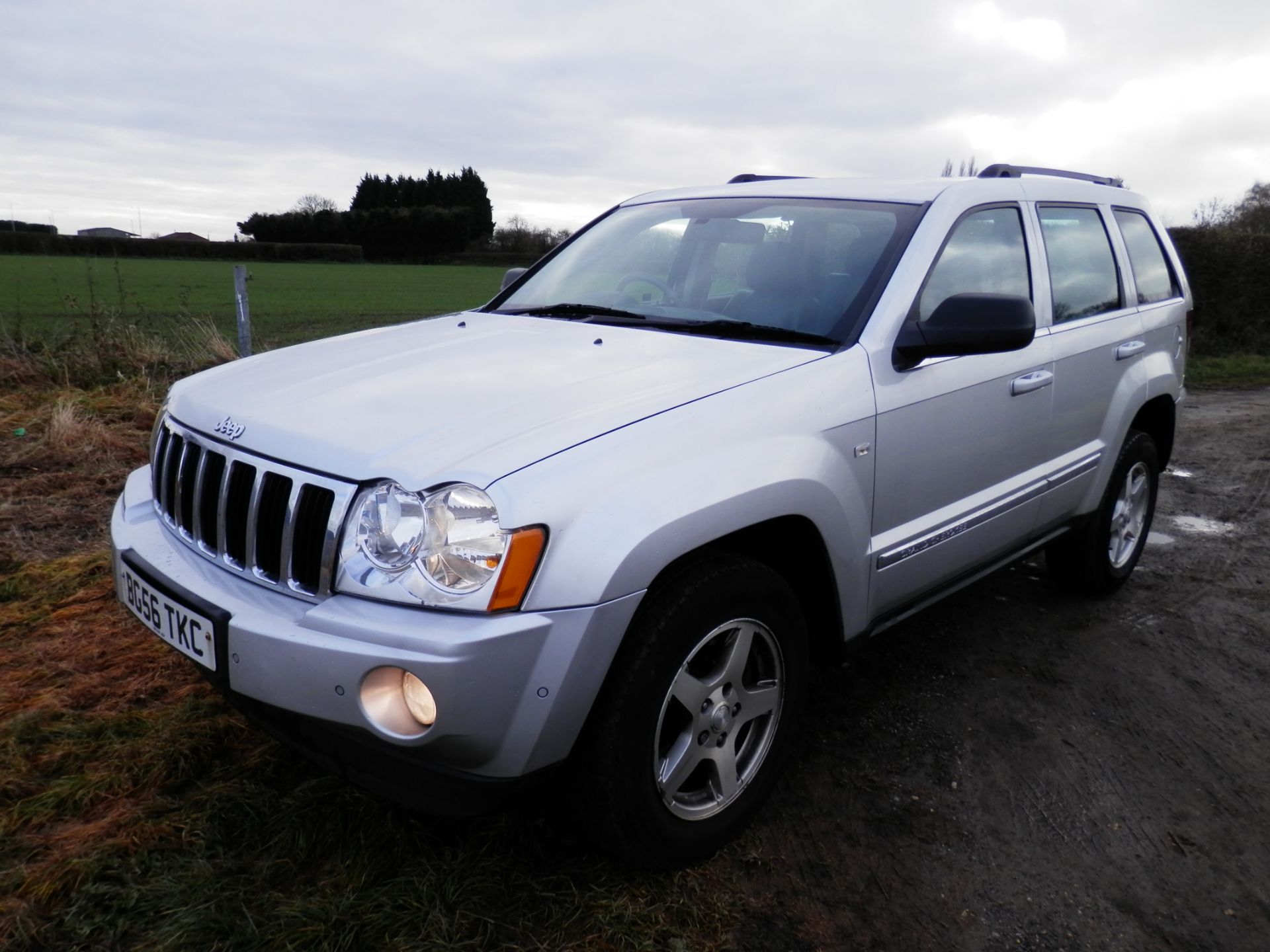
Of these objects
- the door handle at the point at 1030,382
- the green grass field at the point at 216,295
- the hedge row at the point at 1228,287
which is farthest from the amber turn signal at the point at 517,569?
the hedge row at the point at 1228,287

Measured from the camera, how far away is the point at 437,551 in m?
1.90

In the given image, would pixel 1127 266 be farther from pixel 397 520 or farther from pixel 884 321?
pixel 397 520

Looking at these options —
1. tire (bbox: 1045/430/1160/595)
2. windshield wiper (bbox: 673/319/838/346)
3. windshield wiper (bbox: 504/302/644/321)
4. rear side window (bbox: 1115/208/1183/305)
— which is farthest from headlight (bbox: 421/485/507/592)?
rear side window (bbox: 1115/208/1183/305)

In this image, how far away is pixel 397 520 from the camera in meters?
1.96

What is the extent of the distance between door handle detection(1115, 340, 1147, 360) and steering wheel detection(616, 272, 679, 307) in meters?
1.89

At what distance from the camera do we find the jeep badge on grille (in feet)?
7.59

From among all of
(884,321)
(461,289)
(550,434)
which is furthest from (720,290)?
(461,289)

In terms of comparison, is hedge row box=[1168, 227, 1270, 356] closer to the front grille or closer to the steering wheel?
the steering wheel

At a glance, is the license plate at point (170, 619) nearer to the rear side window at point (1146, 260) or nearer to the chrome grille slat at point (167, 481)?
the chrome grille slat at point (167, 481)

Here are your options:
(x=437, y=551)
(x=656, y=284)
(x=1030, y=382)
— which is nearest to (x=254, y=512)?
(x=437, y=551)

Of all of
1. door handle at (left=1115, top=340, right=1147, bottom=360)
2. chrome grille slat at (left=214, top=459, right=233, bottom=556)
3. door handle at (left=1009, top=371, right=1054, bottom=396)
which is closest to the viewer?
chrome grille slat at (left=214, top=459, right=233, bottom=556)

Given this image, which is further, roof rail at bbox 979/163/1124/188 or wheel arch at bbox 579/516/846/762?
roof rail at bbox 979/163/1124/188

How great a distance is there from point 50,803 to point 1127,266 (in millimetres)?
4329

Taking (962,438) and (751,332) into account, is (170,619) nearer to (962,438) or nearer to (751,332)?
(751,332)
